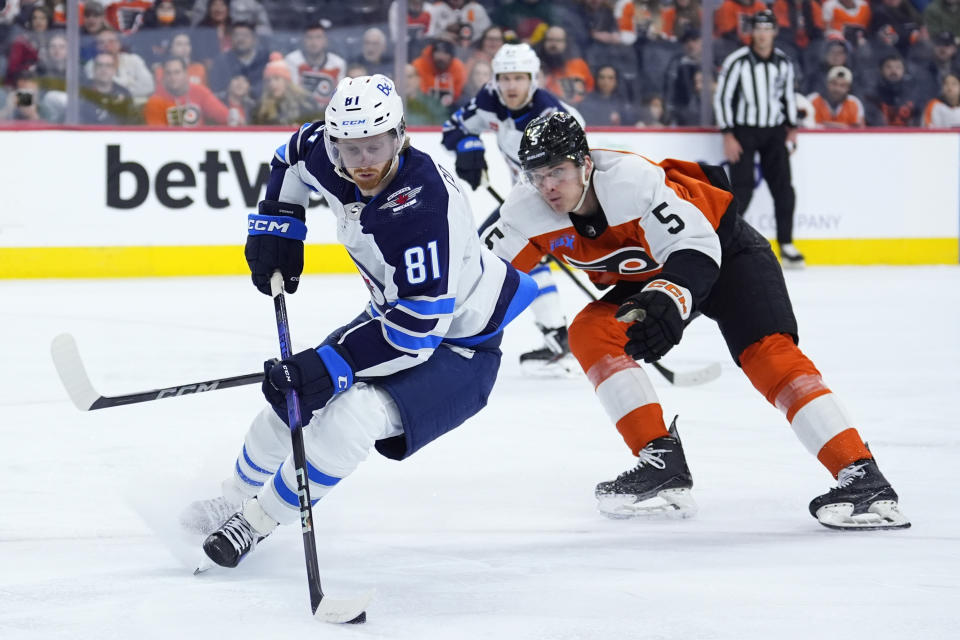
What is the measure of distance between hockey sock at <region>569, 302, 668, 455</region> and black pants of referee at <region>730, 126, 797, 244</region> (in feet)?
17.8

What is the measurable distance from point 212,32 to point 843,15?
3.96m

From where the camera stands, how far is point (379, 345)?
7.91 ft

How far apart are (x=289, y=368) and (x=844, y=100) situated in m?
7.01

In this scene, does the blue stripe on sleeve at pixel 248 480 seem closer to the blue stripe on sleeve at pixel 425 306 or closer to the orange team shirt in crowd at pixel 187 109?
the blue stripe on sleeve at pixel 425 306

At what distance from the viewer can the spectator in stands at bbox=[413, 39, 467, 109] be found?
7.95 m

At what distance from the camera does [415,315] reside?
2.38m

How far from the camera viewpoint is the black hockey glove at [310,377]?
2.32 m

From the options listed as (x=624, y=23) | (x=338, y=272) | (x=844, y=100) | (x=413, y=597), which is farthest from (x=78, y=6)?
(x=413, y=597)

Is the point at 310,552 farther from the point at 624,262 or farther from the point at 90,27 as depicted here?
the point at 90,27

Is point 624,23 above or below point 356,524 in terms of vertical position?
above

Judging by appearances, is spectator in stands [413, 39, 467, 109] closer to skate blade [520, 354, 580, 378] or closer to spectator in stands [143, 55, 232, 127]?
spectator in stands [143, 55, 232, 127]

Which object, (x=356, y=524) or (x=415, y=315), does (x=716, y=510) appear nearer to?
(x=356, y=524)

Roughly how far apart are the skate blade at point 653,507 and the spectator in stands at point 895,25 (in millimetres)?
6455

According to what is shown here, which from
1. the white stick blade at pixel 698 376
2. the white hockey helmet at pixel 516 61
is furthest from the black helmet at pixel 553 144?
the white hockey helmet at pixel 516 61
